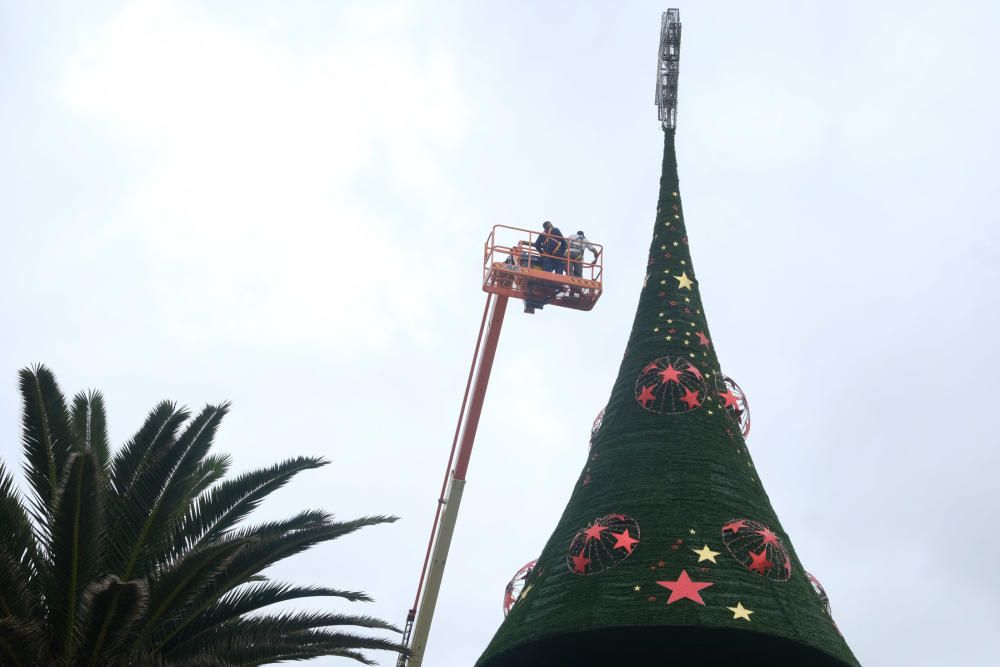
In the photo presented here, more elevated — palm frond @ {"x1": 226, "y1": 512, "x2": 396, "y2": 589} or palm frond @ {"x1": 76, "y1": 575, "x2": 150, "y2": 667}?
palm frond @ {"x1": 226, "y1": 512, "x2": 396, "y2": 589}

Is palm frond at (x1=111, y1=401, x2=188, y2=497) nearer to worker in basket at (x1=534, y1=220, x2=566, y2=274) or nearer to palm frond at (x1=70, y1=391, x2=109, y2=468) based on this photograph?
palm frond at (x1=70, y1=391, x2=109, y2=468)

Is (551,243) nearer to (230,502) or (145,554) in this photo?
(230,502)

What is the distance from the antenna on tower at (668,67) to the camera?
22969 mm

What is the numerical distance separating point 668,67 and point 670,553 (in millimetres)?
12443

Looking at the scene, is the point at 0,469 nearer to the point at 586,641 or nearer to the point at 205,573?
the point at 205,573

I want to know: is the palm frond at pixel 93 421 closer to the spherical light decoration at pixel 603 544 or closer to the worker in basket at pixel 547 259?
the spherical light decoration at pixel 603 544

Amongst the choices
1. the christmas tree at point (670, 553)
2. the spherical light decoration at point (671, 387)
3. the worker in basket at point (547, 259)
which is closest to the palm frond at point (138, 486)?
the christmas tree at point (670, 553)

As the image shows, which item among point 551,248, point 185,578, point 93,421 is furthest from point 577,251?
point 185,578

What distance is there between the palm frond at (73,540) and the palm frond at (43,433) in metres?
1.14

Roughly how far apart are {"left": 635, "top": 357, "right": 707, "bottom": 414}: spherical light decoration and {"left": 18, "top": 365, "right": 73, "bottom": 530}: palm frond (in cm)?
940

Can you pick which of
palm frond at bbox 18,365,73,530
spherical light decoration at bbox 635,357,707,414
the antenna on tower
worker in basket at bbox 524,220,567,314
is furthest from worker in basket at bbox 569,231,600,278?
palm frond at bbox 18,365,73,530

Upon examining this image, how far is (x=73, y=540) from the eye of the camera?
11.5m

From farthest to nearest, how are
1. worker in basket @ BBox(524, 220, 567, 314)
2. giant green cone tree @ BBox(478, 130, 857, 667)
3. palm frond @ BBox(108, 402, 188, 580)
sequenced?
worker in basket @ BBox(524, 220, 567, 314) → giant green cone tree @ BBox(478, 130, 857, 667) → palm frond @ BBox(108, 402, 188, 580)

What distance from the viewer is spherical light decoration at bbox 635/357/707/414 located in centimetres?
1783
